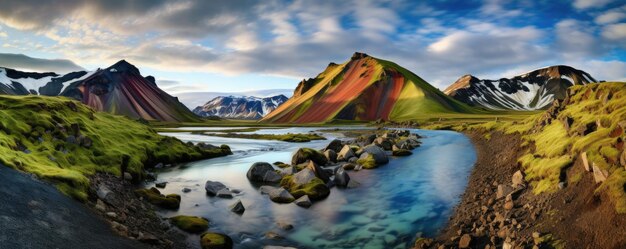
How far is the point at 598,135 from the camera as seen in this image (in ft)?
73.2

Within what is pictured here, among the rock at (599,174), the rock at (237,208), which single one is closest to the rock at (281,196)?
the rock at (237,208)

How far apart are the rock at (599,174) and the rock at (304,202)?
18.1m

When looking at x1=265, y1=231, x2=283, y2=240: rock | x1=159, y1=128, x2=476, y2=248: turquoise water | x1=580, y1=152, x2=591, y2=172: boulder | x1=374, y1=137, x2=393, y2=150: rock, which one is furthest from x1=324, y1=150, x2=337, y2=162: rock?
x1=580, y1=152, x2=591, y2=172: boulder

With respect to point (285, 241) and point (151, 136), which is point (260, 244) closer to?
point (285, 241)

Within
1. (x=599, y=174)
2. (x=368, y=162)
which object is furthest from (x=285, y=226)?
(x=368, y=162)

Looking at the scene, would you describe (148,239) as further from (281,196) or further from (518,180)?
(518,180)

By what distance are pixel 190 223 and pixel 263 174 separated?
16.4 metres

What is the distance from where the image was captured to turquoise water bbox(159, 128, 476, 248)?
2234 centimetres

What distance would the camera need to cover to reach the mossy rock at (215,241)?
20188 millimetres

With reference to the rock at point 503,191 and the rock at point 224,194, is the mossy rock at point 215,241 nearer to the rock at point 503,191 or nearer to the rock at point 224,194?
the rock at point 224,194

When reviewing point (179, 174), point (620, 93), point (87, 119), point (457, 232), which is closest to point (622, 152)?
point (457, 232)

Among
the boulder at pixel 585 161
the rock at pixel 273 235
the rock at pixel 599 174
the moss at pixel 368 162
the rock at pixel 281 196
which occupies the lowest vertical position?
the rock at pixel 273 235

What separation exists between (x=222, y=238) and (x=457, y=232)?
13.0 m

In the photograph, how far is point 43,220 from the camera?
666 inches
